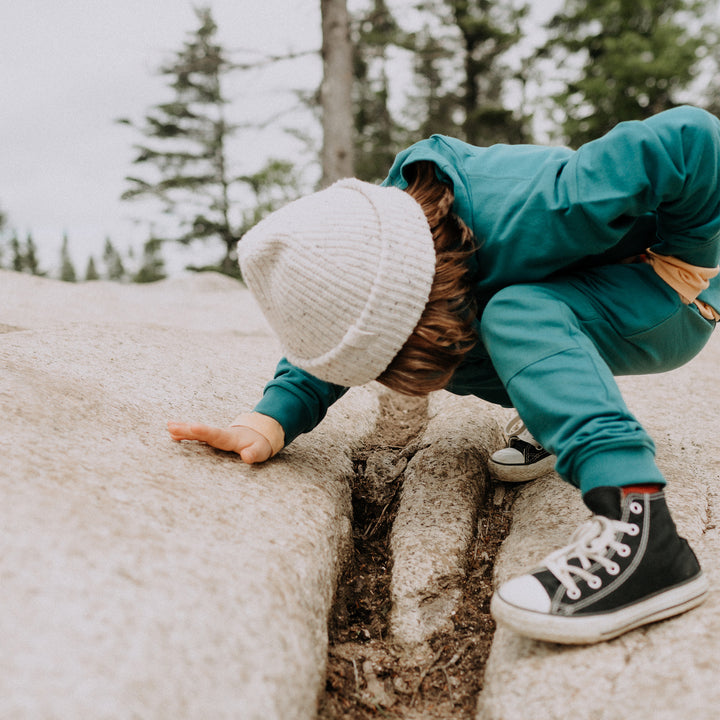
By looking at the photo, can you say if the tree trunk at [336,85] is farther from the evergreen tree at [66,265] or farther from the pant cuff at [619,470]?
the evergreen tree at [66,265]

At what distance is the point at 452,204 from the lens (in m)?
1.68

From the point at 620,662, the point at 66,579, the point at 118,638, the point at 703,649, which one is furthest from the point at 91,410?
the point at 703,649

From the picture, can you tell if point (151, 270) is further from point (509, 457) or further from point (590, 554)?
point (590, 554)

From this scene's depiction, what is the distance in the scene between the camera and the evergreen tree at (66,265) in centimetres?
5094

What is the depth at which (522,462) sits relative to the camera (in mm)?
2135

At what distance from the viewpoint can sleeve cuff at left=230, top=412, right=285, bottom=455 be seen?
1.86 m

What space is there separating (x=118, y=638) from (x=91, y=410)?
1.00 m

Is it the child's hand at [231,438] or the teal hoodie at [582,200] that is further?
the child's hand at [231,438]

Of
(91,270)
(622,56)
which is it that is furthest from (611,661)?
(91,270)

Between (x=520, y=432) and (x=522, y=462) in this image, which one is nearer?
(x=522, y=462)

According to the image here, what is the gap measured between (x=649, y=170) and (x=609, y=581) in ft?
3.14

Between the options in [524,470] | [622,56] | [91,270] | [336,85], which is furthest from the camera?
[91,270]

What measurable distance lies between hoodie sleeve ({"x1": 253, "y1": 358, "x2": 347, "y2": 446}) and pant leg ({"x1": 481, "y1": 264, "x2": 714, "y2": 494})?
23.6 inches

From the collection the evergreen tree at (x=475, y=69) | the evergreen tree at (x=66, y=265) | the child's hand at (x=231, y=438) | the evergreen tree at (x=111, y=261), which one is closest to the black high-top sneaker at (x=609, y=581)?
the child's hand at (x=231, y=438)
